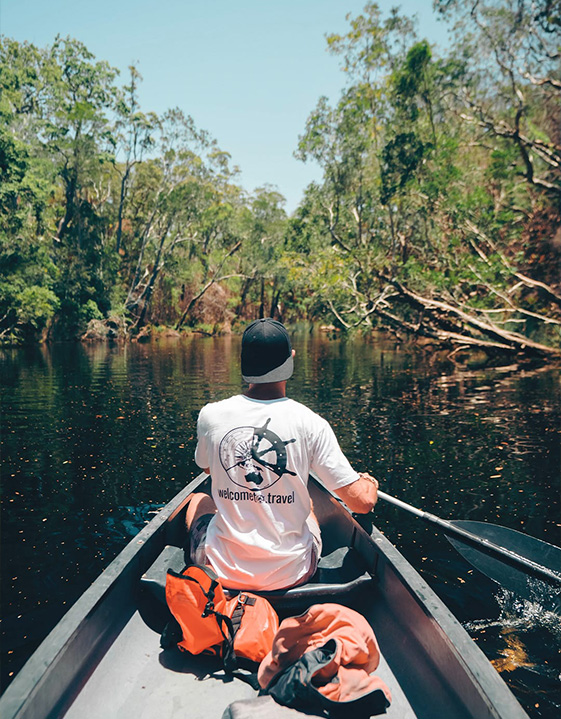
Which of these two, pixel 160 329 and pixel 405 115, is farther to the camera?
pixel 160 329

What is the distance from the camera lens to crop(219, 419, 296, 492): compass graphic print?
2.34 metres

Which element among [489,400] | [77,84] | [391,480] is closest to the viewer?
[391,480]

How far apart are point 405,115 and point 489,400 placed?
13935mm

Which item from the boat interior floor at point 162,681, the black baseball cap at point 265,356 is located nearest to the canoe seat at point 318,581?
the boat interior floor at point 162,681

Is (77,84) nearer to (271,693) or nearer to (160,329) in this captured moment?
(160,329)

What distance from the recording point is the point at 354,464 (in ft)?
24.7

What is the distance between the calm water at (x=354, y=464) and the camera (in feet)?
12.4

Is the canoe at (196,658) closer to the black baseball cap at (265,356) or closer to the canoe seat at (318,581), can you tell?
the canoe seat at (318,581)

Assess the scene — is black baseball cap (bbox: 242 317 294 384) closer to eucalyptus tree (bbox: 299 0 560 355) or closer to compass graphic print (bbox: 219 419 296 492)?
compass graphic print (bbox: 219 419 296 492)

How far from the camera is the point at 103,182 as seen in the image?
36688 mm

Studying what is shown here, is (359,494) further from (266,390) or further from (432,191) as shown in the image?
(432,191)

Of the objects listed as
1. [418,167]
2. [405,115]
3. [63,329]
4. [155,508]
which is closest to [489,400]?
[155,508]

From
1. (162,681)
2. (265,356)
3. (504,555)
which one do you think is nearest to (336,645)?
(162,681)

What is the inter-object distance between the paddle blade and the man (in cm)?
195
